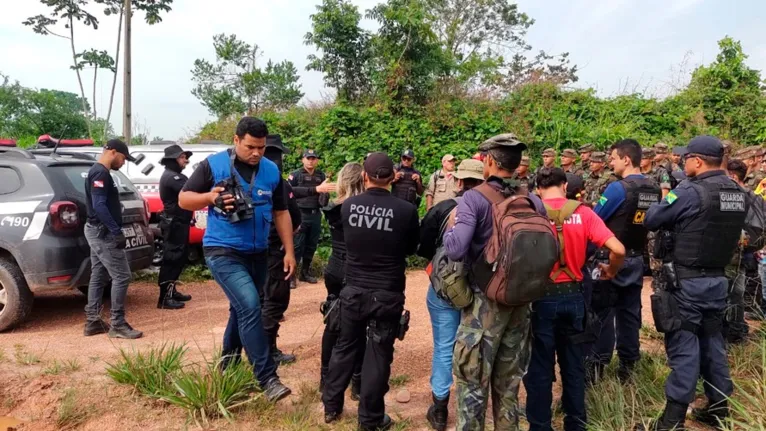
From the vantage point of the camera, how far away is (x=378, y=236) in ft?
10.7

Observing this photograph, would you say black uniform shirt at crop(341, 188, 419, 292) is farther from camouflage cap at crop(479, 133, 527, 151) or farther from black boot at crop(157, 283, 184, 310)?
black boot at crop(157, 283, 184, 310)

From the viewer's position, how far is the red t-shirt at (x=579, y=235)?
322 centimetres

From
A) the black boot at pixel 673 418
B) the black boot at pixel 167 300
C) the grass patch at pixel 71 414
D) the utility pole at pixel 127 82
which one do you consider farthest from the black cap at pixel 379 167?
the utility pole at pixel 127 82

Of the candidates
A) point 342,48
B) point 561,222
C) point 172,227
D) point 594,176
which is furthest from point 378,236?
point 342,48

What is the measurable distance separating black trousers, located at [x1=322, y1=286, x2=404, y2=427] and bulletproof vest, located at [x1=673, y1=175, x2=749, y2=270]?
6.21 feet

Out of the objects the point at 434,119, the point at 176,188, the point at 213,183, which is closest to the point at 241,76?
the point at 434,119

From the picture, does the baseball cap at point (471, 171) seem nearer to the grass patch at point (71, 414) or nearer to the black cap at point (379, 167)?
the black cap at point (379, 167)

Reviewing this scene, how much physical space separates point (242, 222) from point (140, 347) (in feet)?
6.64

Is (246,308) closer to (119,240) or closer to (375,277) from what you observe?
(375,277)

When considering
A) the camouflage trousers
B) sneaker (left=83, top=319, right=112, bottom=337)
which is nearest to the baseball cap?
the camouflage trousers

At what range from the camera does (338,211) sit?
374cm

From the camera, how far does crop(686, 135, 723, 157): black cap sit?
11.2ft

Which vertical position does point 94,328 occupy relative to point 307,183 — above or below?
below

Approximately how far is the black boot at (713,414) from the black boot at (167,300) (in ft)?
17.6
